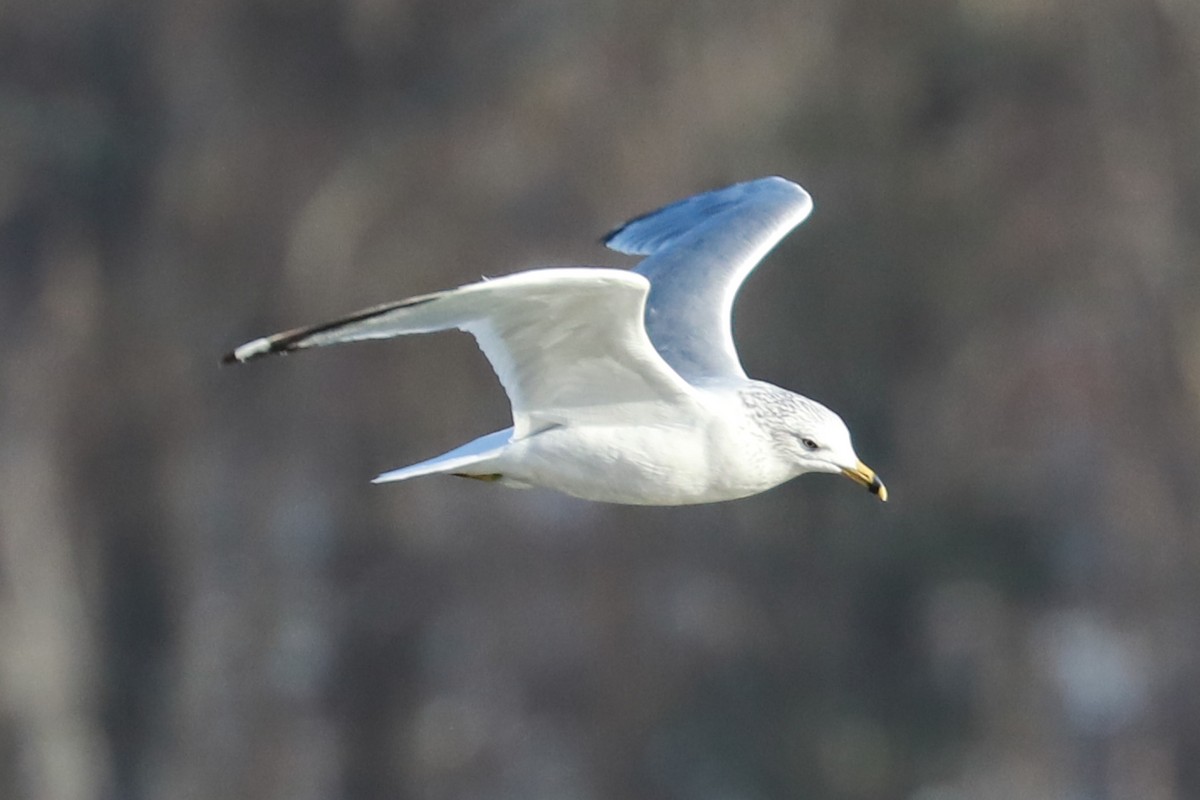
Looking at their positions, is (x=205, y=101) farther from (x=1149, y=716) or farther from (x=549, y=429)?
(x=549, y=429)

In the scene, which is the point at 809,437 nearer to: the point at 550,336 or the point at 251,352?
the point at 550,336

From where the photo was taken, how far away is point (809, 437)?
4.29 m

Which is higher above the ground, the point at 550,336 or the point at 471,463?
the point at 550,336

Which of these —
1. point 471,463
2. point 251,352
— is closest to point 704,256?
point 471,463

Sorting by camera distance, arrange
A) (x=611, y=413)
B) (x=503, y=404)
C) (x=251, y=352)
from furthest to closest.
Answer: (x=503, y=404), (x=611, y=413), (x=251, y=352)

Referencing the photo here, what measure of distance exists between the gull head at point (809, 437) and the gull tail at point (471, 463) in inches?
21.5

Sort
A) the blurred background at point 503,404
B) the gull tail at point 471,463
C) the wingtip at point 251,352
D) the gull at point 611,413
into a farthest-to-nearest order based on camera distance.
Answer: the blurred background at point 503,404, the gull tail at point 471,463, the gull at point 611,413, the wingtip at point 251,352

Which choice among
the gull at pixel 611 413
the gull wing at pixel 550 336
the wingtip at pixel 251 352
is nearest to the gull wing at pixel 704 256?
the gull at pixel 611 413

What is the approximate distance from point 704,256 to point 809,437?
3.43 ft

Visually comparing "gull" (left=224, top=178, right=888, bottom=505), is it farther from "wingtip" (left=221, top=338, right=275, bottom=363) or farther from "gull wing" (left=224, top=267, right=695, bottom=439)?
"wingtip" (left=221, top=338, right=275, bottom=363)

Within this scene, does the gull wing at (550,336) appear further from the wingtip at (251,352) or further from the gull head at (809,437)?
the gull head at (809,437)

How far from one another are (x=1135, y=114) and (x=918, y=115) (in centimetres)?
125

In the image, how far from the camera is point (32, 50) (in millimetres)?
11844

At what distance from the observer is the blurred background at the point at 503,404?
11.3m
